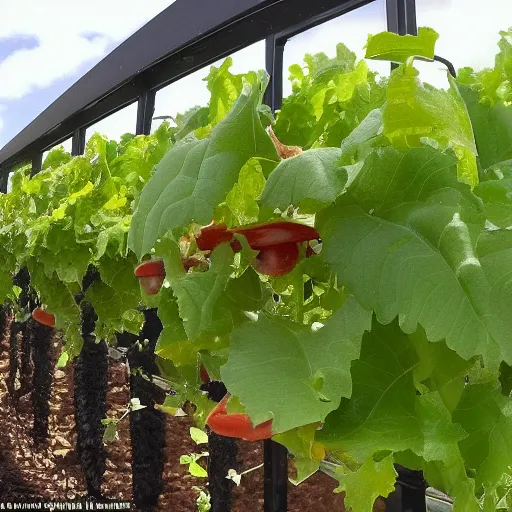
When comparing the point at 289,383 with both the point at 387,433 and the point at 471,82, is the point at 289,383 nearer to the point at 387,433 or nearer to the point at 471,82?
the point at 387,433

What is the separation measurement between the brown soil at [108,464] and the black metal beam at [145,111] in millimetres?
895

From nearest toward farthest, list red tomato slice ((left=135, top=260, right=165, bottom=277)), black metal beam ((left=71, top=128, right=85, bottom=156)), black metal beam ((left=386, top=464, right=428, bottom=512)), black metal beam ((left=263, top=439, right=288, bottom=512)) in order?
red tomato slice ((left=135, top=260, right=165, bottom=277)) < black metal beam ((left=386, top=464, right=428, bottom=512)) < black metal beam ((left=263, top=439, right=288, bottom=512)) < black metal beam ((left=71, top=128, right=85, bottom=156))

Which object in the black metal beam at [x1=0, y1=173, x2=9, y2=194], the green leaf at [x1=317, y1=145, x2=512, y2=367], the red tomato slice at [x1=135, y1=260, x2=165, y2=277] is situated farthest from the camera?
the black metal beam at [x1=0, y1=173, x2=9, y2=194]

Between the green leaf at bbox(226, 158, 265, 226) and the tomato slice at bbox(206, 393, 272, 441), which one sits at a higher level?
the green leaf at bbox(226, 158, 265, 226)

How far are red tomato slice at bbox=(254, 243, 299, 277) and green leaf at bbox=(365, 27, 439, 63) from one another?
0.10 meters

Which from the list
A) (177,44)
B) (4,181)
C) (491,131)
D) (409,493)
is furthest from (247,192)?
(4,181)

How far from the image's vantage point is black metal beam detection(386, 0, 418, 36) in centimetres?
126

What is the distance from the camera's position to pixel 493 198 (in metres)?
0.25

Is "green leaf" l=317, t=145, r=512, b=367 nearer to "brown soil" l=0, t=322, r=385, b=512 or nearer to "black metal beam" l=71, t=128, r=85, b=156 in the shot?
"brown soil" l=0, t=322, r=385, b=512

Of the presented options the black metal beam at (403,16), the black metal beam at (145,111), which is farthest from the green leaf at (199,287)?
the black metal beam at (145,111)

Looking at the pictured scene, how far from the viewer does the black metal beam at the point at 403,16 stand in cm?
126

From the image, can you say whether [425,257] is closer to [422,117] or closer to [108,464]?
[422,117]

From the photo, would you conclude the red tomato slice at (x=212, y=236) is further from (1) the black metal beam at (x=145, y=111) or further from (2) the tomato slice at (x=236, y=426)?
(1) the black metal beam at (x=145, y=111)

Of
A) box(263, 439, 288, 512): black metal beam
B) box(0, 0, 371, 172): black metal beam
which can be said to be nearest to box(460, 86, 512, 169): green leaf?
box(263, 439, 288, 512): black metal beam
